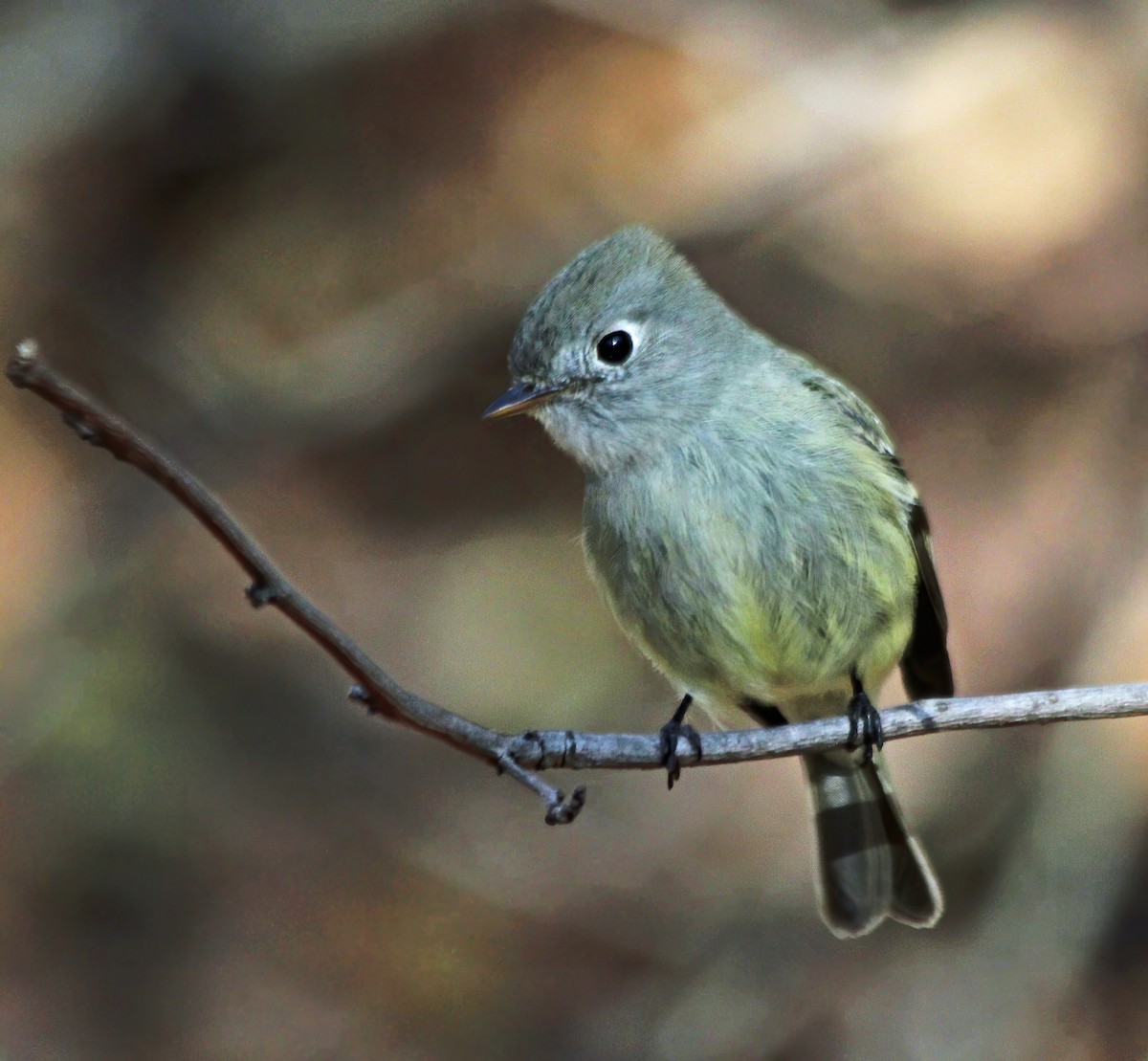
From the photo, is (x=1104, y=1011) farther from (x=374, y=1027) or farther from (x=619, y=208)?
(x=619, y=208)

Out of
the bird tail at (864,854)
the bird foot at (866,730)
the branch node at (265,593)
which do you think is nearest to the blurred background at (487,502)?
the bird tail at (864,854)

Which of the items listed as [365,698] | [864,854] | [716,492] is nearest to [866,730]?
[716,492]

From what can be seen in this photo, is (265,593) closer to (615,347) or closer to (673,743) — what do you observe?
(673,743)

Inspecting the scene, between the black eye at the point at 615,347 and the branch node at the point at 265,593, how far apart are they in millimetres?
2014

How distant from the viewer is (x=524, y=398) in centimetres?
368

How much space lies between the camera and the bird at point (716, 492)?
3557mm

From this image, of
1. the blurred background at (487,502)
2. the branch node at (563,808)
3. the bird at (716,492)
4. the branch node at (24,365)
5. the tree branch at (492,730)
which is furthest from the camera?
the blurred background at (487,502)

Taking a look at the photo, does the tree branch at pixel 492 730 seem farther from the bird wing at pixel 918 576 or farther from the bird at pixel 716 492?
the bird wing at pixel 918 576

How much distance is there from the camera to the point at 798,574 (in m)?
3.57

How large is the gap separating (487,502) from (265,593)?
A: 4852 mm

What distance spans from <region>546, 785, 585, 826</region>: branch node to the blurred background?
322 cm

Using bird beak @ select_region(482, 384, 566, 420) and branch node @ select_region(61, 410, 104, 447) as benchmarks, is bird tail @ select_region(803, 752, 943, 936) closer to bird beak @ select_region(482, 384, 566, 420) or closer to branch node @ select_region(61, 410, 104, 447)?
bird beak @ select_region(482, 384, 566, 420)

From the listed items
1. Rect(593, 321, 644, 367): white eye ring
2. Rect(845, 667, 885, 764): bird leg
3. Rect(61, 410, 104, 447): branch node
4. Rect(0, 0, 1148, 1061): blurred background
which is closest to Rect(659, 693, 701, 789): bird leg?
Rect(845, 667, 885, 764): bird leg

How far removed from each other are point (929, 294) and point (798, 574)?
144 inches
